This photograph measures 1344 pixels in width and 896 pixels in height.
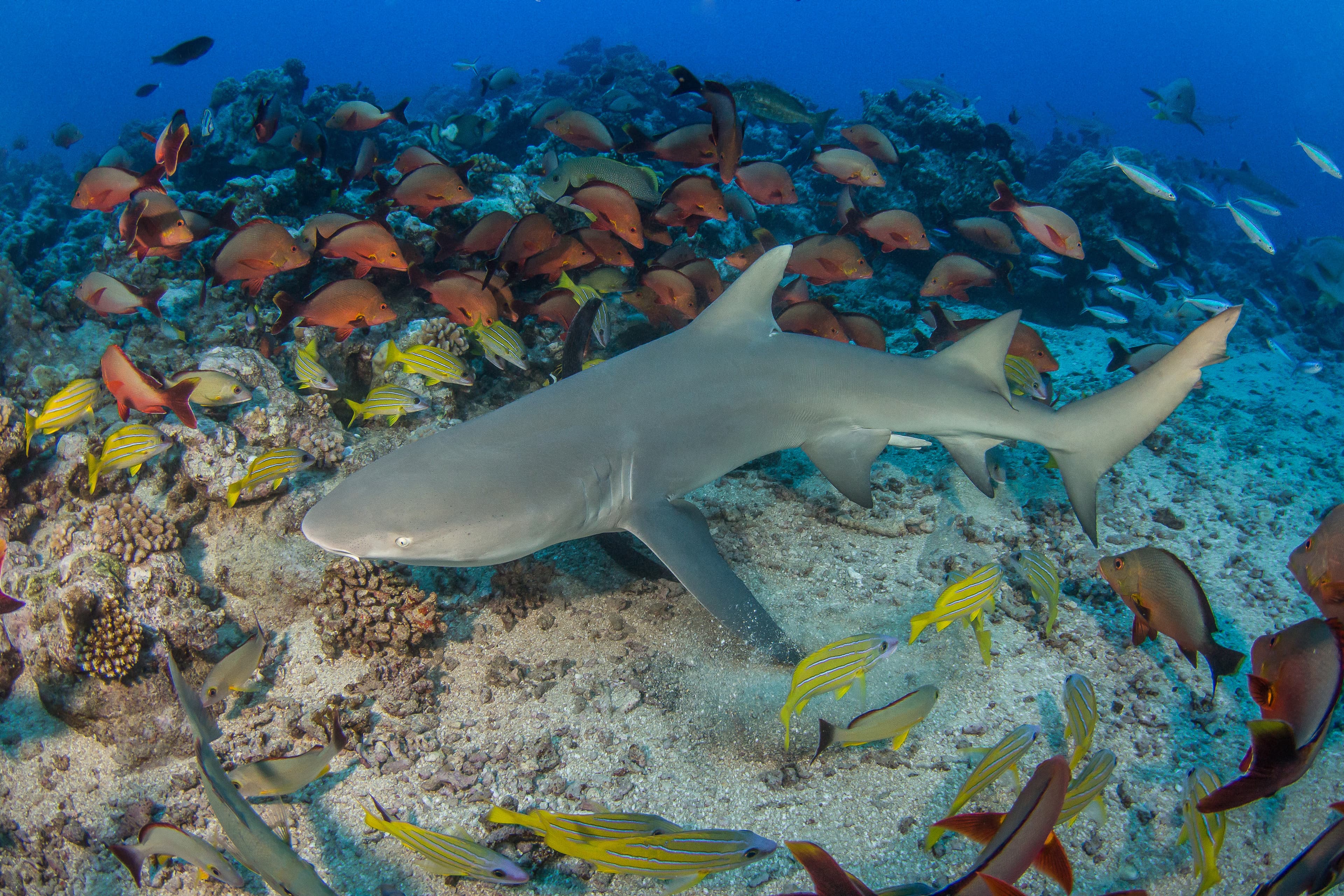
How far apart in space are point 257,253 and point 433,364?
5.43 ft

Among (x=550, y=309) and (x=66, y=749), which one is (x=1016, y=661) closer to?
(x=550, y=309)

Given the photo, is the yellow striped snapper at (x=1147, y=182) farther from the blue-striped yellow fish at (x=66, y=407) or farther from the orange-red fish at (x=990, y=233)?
the blue-striped yellow fish at (x=66, y=407)

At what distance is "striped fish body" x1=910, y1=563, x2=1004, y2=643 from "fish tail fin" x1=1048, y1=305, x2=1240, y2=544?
69cm

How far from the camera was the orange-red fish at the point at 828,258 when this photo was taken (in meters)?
5.52

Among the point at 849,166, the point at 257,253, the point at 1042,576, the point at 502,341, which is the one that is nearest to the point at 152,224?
the point at 257,253

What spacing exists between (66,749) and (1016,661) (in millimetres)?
5339

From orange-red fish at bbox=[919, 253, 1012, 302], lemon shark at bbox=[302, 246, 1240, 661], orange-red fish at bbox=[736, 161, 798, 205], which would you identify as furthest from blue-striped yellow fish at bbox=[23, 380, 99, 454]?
orange-red fish at bbox=[919, 253, 1012, 302]

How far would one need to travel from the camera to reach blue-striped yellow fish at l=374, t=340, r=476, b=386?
174 inches

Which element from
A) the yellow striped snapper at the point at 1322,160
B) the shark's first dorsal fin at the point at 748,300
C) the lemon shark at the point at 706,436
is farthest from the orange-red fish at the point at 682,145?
the yellow striped snapper at the point at 1322,160

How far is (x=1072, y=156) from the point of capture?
2364 centimetres

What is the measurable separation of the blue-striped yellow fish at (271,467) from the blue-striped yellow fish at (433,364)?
945mm

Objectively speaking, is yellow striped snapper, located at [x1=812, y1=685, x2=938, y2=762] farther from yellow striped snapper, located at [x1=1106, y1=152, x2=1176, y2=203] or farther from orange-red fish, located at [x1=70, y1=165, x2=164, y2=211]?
yellow striped snapper, located at [x1=1106, y1=152, x2=1176, y2=203]

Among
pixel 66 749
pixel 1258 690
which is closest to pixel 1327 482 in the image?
pixel 1258 690

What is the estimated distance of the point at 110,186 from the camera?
5.24 metres
